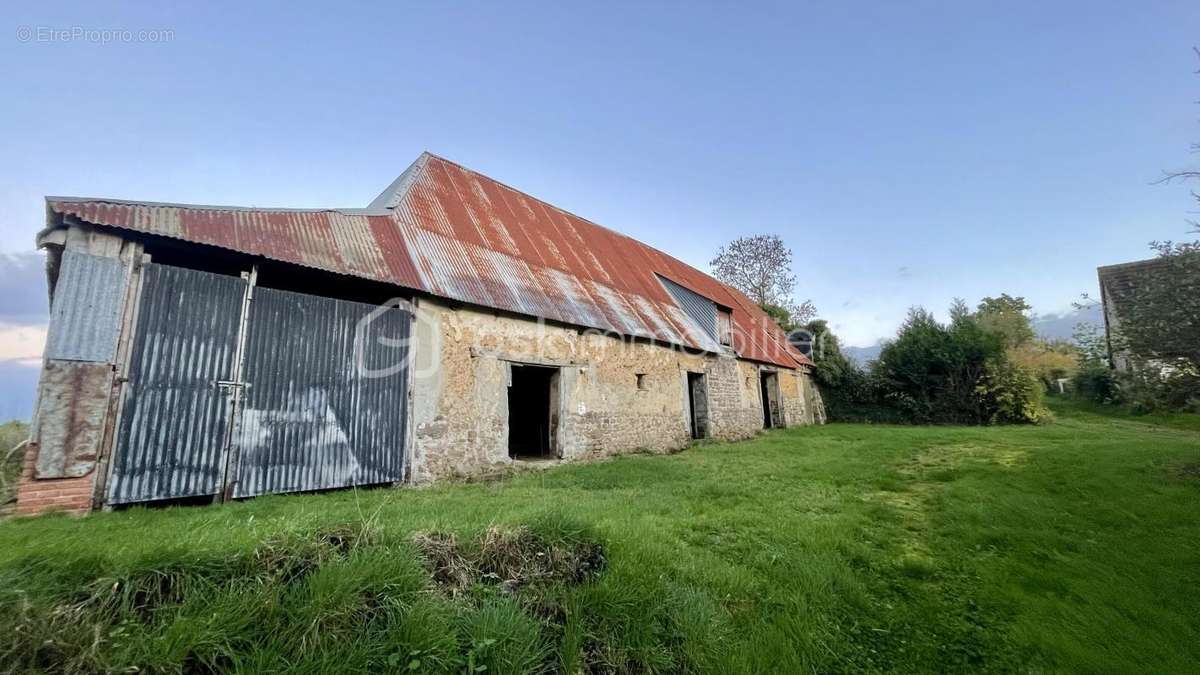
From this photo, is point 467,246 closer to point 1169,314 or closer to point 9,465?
point 9,465

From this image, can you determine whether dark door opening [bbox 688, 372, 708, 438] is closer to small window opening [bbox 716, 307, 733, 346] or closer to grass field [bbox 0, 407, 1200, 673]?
small window opening [bbox 716, 307, 733, 346]

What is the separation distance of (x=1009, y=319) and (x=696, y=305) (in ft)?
87.1

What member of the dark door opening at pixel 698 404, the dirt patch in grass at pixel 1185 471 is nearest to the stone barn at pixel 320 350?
the dark door opening at pixel 698 404

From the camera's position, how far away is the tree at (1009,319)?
23875 millimetres

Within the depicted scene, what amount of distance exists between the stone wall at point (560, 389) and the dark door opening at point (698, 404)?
8.0 inches

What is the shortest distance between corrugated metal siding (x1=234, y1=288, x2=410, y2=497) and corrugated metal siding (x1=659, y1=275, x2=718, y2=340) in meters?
9.99

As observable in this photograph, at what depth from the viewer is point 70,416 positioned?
4676 mm

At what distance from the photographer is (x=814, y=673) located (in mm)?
2756

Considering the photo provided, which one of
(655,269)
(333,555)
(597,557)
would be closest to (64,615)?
(333,555)

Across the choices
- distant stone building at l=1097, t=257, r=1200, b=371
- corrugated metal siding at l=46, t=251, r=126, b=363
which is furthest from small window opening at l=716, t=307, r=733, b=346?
corrugated metal siding at l=46, t=251, r=126, b=363

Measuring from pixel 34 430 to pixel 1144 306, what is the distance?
13268mm

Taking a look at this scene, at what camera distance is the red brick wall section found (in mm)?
4453

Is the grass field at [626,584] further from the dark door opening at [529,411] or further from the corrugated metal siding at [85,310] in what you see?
the dark door opening at [529,411]

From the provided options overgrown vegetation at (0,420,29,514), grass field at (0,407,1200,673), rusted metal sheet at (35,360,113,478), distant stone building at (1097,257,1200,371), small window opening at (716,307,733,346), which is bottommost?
grass field at (0,407,1200,673)
